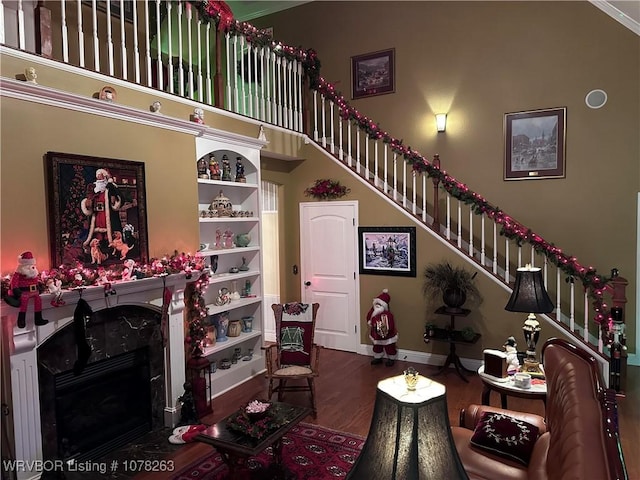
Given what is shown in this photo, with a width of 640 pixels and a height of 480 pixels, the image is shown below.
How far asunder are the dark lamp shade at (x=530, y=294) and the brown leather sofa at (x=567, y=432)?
1.24ft

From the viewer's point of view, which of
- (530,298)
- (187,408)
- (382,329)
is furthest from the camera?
(382,329)

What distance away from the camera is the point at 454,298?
16.8 feet

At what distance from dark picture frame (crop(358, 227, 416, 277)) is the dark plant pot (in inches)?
26.1

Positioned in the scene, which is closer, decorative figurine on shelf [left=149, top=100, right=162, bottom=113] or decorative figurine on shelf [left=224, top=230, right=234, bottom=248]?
decorative figurine on shelf [left=149, top=100, right=162, bottom=113]

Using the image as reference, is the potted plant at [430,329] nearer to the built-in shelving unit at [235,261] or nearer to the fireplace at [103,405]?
the built-in shelving unit at [235,261]

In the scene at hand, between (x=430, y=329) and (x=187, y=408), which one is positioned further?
(x=430, y=329)

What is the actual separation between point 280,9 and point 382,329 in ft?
19.6

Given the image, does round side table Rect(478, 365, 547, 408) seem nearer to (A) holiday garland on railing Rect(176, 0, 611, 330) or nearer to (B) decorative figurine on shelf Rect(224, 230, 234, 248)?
(A) holiday garland on railing Rect(176, 0, 611, 330)

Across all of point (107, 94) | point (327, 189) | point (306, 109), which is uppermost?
point (306, 109)

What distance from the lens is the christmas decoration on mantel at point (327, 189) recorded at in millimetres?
6156

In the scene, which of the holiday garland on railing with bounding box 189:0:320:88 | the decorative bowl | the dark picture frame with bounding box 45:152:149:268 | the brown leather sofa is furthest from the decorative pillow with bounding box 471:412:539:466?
the holiday garland on railing with bounding box 189:0:320:88

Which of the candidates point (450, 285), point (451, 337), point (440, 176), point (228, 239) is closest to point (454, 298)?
point (450, 285)

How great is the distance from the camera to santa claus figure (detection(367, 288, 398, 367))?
562 cm

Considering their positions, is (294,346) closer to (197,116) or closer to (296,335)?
(296,335)
